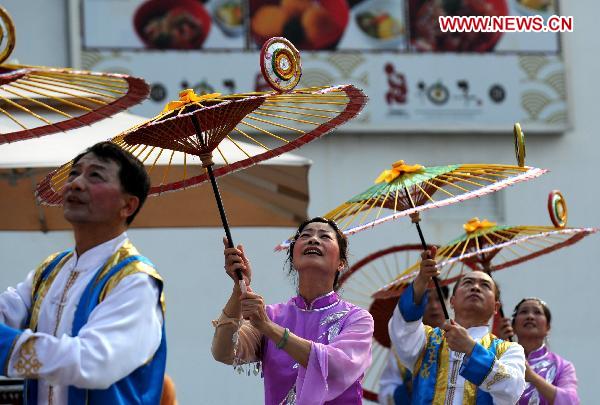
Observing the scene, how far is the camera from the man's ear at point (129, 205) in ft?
10.5

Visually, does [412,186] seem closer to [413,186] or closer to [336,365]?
[413,186]

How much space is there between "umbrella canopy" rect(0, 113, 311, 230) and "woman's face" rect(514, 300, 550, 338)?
1.14 m

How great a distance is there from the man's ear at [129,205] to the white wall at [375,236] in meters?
5.81

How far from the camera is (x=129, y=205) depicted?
321cm

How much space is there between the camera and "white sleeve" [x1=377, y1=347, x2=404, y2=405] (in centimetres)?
624

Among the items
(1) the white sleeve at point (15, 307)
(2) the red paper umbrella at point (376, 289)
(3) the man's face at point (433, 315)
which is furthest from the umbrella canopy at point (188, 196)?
(1) the white sleeve at point (15, 307)

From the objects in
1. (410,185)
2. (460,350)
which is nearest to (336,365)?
(460,350)

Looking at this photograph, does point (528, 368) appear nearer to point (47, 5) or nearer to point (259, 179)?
point (259, 179)

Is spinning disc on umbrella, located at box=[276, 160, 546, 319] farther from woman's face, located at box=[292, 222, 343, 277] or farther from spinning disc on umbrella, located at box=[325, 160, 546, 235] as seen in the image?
woman's face, located at box=[292, 222, 343, 277]

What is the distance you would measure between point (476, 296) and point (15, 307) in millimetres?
2332

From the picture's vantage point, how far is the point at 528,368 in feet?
18.3

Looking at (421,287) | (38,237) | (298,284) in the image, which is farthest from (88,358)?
(38,237)

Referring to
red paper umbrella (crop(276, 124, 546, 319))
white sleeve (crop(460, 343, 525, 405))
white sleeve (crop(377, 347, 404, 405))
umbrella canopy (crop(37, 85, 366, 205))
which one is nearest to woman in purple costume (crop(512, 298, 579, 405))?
white sleeve (crop(377, 347, 404, 405))

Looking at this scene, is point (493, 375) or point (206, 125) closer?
point (206, 125)
